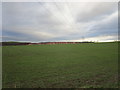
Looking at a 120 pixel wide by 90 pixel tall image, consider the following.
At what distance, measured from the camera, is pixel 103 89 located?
173 centimetres

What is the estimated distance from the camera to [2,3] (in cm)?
242

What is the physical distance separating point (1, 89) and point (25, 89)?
490 mm

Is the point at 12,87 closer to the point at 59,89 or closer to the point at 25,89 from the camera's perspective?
the point at 25,89

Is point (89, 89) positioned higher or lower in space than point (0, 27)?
lower

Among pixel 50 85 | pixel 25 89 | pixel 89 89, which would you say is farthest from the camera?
pixel 50 85

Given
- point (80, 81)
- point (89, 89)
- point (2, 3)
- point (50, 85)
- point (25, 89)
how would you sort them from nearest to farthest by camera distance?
point (89, 89)
point (25, 89)
point (50, 85)
point (80, 81)
point (2, 3)

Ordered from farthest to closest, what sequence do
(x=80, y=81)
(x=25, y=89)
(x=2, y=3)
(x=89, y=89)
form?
(x=2, y=3) → (x=80, y=81) → (x=25, y=89) → (x=89, y=89)

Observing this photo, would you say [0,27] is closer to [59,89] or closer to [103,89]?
[59,89]

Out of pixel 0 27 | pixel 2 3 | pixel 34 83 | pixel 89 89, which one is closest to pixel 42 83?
→ pixel 34 83

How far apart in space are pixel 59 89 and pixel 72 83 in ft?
1.31

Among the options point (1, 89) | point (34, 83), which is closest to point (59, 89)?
point (34, 83)

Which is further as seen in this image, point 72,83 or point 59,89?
point 72,83

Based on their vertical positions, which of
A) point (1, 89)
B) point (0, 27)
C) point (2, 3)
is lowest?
point (1, 89)

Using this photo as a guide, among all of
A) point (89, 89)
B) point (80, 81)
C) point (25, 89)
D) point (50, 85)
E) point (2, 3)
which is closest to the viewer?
point (89, 89)
